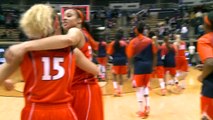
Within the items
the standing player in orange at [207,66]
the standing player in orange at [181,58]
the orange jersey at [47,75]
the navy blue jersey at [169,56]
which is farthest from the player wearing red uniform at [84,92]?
the standing player in orange at [181,58]

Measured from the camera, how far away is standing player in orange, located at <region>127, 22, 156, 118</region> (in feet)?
24.0

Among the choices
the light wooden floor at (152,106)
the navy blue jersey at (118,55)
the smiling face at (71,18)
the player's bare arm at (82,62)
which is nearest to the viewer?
the player's bare arm at (82,62)

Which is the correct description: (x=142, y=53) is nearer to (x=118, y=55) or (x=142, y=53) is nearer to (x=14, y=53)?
(x=118, y=55)

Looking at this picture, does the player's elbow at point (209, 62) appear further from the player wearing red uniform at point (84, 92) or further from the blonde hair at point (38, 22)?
the blonde hair at point (38, 22)

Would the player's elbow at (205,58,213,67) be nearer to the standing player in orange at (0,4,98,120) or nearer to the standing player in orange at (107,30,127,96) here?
the standing player in orange at (0,4,98,120)

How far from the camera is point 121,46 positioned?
1021 cm

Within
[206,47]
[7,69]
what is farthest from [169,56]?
[7,69]

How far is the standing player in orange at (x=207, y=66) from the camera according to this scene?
3.30 m

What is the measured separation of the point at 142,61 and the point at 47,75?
5015 mm

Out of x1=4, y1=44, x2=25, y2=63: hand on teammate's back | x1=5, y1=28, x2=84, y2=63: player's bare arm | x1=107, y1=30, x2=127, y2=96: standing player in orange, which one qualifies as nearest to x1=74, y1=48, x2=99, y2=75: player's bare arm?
x1=5, y1=28, x2=84, y2=63: player's bare arm

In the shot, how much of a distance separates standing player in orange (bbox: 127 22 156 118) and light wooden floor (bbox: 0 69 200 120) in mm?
399

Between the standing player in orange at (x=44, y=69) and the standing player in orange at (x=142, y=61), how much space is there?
4756 millimetres

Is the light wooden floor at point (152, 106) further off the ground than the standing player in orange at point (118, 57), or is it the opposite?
the standing player in orange at point (118, 57)

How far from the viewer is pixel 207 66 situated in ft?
10.8
